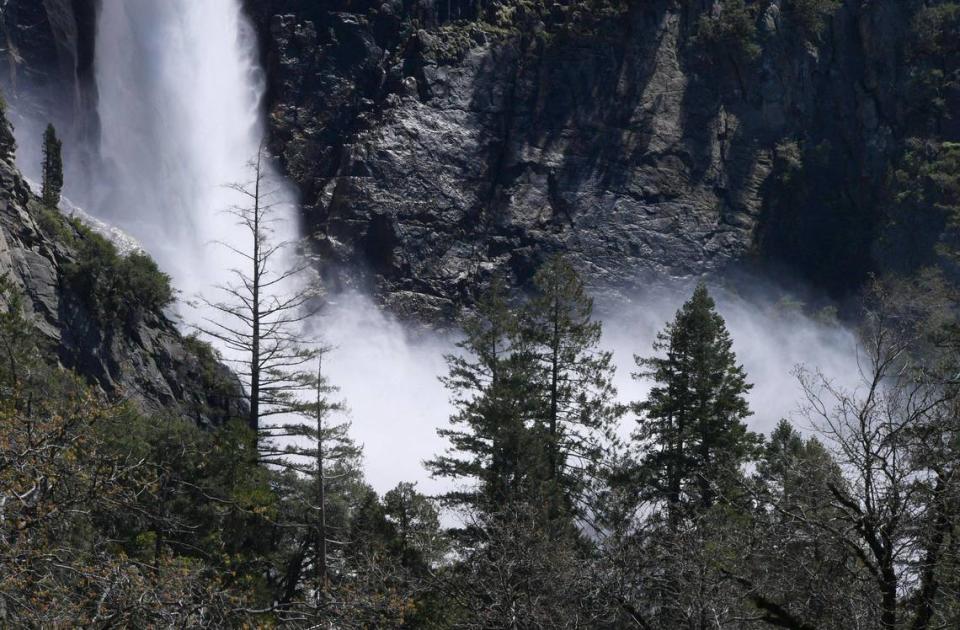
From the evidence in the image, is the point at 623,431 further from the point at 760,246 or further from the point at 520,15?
the point at 520,15

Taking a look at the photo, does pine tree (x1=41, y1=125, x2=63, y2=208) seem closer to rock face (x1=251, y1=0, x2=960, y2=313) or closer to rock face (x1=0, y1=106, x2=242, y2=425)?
rock face (x1=0, y1=106, x2=242, y2=425)

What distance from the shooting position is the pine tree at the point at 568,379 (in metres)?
26.9

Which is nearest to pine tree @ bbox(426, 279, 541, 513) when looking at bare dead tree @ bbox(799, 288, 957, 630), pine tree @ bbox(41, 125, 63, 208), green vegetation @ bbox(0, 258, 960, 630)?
green vegetation @ bbox(0, 258, 960, 630)

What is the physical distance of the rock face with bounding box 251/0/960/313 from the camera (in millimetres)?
66562

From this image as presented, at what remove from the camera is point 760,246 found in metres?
71.5

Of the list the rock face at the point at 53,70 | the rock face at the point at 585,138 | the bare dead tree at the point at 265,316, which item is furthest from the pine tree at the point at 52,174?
the rock face at the point at 585,138

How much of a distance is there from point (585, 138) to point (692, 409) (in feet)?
147

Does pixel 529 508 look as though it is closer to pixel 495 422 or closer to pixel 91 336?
pixel 495 422

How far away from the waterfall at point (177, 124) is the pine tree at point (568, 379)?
4074 centimetres

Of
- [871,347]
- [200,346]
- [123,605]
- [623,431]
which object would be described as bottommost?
[123,605]

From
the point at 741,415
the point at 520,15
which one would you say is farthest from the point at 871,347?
the point at 520,15

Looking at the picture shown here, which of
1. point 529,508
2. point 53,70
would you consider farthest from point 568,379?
point 53,70

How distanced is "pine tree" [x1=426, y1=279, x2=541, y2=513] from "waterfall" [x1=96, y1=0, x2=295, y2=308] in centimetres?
3986

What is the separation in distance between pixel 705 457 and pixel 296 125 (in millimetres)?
47993
